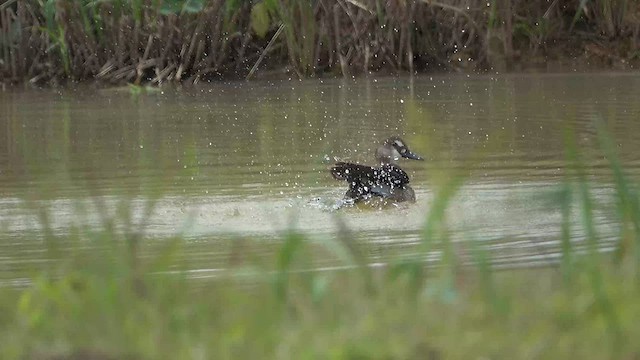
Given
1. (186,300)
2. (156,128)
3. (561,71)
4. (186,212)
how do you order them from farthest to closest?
(561,71), (156,128), (186,212), (186,300)

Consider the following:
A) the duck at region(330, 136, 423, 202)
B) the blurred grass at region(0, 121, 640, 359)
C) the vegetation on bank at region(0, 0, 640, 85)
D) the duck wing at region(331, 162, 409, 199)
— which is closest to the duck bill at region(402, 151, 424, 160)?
the duck at region(330, 136, 423, 202)

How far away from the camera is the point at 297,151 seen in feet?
23.2

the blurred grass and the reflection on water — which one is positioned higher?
the blurred grass

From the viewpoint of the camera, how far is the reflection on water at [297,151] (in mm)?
4965

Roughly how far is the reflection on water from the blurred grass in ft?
1.30

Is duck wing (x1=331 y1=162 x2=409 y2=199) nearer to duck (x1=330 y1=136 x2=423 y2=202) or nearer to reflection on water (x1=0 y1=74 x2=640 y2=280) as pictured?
duck (x1=330 y1=136 x2=423 y2=202)

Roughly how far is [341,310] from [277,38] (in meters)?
8.55

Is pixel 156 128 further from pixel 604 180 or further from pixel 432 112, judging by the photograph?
pixel 604 180

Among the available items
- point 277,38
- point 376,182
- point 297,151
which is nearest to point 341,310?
point 376,182

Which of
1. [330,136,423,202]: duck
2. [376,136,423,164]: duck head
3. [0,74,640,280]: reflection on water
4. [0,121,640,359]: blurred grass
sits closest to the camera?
[0,121,640,359]: blurred grass

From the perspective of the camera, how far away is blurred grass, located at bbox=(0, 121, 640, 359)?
8.95ft

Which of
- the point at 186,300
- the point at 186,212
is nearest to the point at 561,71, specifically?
the point at 186,212

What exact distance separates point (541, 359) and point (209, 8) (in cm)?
878

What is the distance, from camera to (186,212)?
5.42 m
